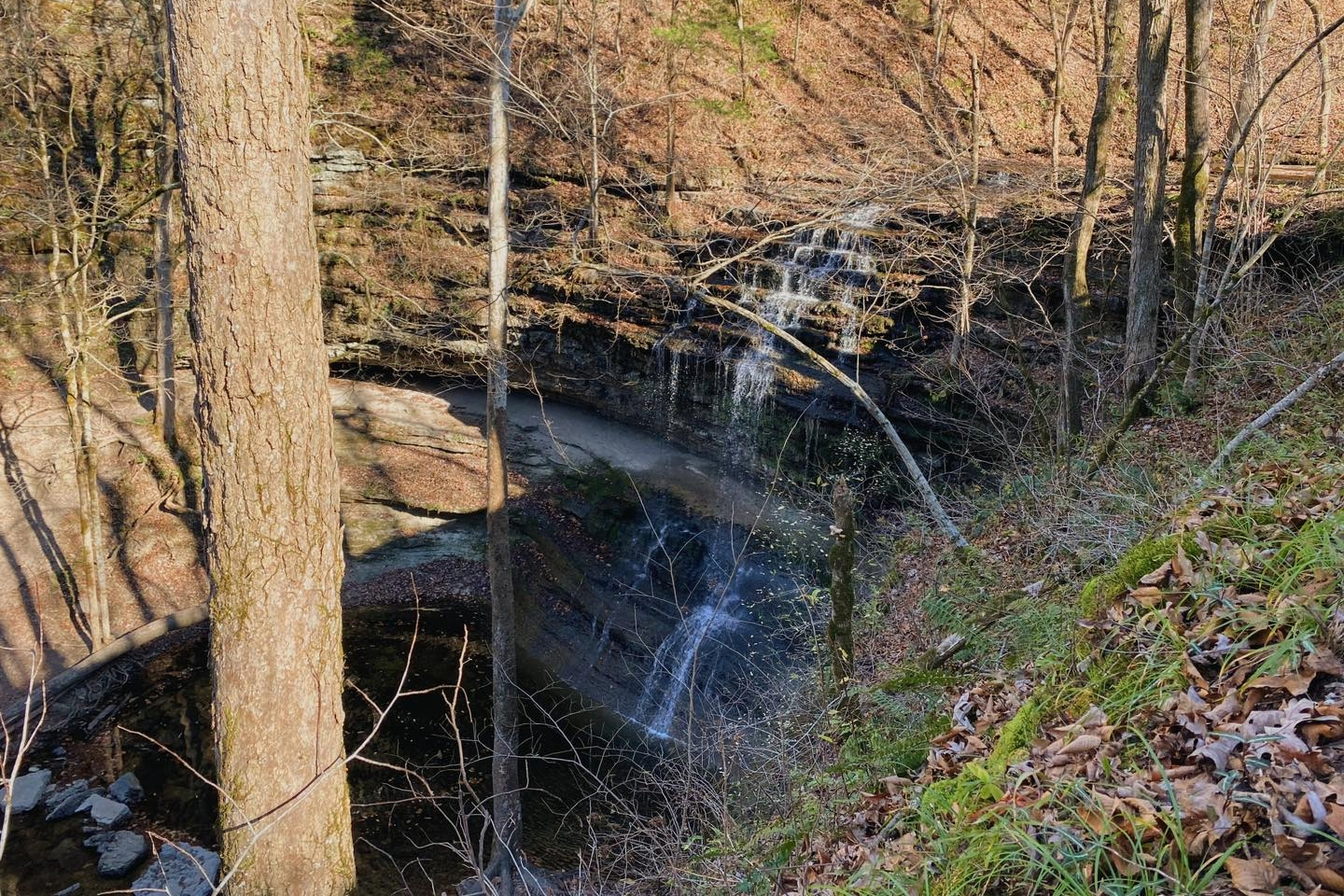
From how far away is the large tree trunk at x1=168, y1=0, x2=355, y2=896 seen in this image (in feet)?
8.64

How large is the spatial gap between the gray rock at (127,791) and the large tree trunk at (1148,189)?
41.6 ft

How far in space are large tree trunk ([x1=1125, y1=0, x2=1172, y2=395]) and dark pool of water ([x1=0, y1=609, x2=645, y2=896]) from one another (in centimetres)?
717

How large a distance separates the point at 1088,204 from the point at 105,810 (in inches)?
529

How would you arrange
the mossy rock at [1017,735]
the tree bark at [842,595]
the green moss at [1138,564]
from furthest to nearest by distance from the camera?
1. the tree bark at [842,595]
2. the green moss at [1138,564]
3. the mossy rock at [1017,735]

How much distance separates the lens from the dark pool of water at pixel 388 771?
8281 mm

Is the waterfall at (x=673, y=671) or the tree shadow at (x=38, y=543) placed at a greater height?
the tree shadow at (x=38, y=543)

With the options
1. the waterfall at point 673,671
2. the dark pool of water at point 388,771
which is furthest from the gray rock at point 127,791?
the waterfall at point 673,671

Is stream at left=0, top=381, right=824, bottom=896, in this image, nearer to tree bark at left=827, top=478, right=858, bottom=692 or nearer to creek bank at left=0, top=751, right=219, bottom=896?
creek bank at left=0, top=751, right=219, bottom=896

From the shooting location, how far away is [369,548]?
14.4 metres

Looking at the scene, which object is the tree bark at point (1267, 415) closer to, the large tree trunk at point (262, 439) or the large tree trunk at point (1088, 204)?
the large tree trunk at point (1088, 204)

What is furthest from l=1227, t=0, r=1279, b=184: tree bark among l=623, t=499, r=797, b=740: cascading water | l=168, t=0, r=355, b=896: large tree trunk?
l=168, t=0, r=355, b=896: large tree trunk

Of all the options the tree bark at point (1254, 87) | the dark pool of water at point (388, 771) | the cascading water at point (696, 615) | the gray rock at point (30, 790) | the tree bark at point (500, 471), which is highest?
→ the tree bark at point (1254, 87)

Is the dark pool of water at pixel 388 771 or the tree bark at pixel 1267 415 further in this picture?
the dark pool of water at pixel 388 771

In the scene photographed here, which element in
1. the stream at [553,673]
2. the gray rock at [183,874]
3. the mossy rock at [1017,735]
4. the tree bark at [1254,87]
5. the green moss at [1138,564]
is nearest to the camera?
the mossy rock at [1017,735]
